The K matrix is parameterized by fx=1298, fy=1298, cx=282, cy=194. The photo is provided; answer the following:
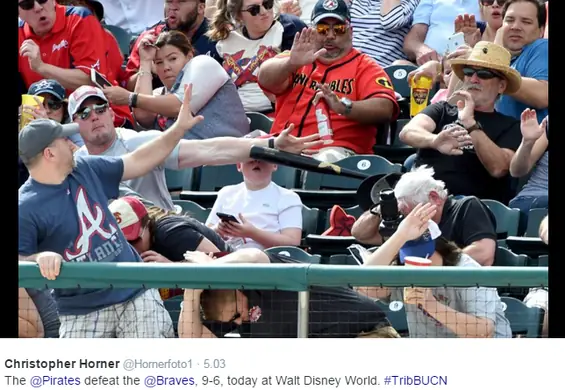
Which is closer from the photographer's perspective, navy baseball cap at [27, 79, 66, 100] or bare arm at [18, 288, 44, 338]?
bare arm at [18, 288, 44, 338]

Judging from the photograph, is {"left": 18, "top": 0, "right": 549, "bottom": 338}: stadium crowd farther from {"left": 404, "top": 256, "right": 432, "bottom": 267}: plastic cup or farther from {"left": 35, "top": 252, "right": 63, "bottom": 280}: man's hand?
{"left": 404, "top": 256, "right": 432, "bottom": 267}: plastic cup

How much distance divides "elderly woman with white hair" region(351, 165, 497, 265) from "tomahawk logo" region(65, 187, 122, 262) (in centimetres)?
118

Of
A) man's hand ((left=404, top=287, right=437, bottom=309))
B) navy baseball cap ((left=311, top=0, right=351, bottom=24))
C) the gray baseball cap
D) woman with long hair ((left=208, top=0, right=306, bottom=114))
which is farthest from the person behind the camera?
woman with long hair ((left=208, top=0, right=306, bottom=114))

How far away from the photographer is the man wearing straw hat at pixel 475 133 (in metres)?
6.18

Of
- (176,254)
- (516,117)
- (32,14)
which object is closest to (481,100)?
(516,117)

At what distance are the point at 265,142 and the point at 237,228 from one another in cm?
43

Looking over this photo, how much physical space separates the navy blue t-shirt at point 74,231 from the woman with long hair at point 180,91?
6.54 feet

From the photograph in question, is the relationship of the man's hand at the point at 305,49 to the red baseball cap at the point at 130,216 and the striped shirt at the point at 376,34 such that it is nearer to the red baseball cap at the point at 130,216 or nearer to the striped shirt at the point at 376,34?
the striped shirt at the point at 376,34

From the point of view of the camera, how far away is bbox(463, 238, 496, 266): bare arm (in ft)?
Answer: 17.4

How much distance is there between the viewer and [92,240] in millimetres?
5027

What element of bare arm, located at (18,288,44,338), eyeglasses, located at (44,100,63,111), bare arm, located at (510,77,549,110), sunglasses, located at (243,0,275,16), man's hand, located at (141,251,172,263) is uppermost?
sunglasses, located at (243,0,275,16)

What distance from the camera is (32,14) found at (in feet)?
25.5

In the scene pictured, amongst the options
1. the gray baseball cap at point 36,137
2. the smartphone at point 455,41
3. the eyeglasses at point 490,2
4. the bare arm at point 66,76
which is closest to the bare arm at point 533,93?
the smartphone at point 455,41

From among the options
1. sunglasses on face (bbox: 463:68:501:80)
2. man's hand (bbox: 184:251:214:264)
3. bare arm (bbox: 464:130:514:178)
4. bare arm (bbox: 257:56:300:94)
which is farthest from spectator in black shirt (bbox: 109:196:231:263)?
bare arm (bbox: 257:56:300:94)
